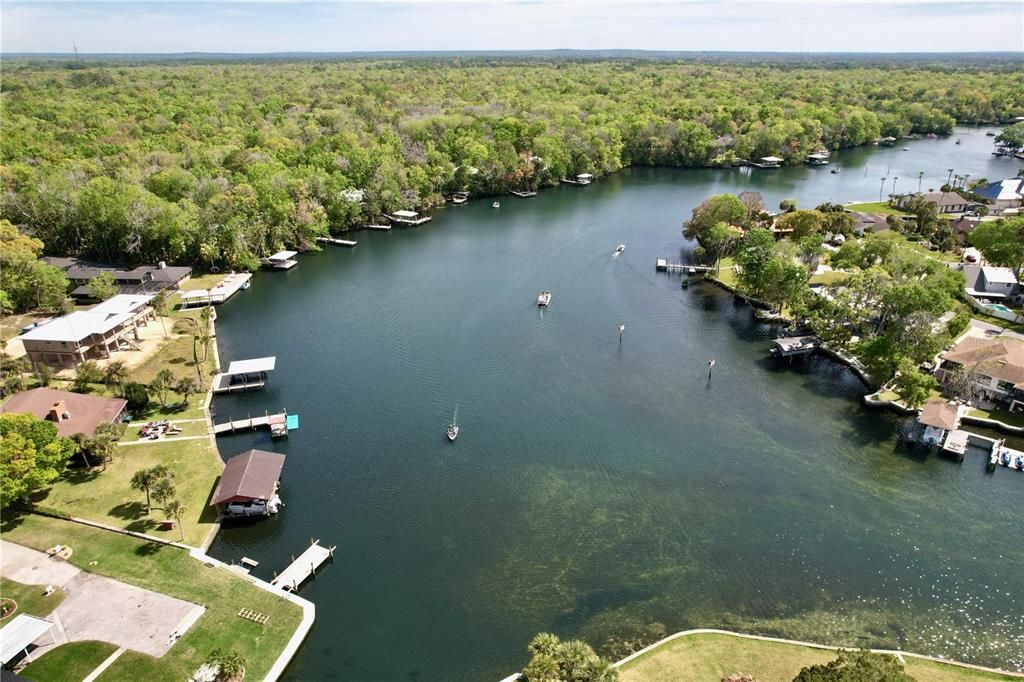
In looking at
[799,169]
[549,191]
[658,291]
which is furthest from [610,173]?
[658,291]

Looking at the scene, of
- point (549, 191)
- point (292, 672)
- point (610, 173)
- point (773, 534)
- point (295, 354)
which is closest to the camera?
point (292, 672)

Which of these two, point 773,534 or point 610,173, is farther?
point 610,173

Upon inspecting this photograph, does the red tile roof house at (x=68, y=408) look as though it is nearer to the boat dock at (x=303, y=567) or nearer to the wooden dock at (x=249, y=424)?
the wooden dock at (x=249, y=424)

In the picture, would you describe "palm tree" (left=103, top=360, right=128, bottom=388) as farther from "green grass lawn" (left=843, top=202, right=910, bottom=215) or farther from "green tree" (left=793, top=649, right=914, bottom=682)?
"green grass lawn" (left=843, top=202, right=910, bottom=215)

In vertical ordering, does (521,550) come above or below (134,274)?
below

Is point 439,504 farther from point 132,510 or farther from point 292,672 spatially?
point 132,510

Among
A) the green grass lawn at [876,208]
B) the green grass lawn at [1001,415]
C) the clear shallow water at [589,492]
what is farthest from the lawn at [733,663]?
the green grass lawn at [876,208]

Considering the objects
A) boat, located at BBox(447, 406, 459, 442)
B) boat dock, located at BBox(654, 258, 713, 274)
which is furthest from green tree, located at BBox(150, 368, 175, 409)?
boat dock, located at BBox(654, 258, 713, 274)
